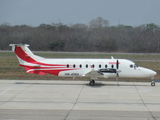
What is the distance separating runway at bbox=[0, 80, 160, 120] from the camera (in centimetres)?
1341

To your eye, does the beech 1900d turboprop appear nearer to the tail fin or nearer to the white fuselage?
the white fuselage

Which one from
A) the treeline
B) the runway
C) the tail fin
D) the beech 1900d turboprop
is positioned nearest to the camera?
the runway

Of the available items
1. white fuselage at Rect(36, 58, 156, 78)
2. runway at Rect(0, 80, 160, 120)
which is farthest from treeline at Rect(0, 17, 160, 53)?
runway at Rect(0, 80, 160, 120)

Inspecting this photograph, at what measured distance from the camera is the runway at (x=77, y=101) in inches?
528

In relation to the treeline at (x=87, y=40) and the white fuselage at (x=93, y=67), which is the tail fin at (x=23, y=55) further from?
the treeline at (x=87, y=40)

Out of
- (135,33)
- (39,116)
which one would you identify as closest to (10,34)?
(135,33)

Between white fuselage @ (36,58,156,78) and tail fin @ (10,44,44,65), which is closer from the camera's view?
white fuselage @ (36,58,156,78)

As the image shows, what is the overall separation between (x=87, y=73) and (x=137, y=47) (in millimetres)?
42250

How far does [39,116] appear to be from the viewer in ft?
43.1

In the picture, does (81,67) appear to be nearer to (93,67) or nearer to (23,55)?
(93,67)

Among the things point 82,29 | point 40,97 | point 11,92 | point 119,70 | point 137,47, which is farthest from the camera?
point 82,29

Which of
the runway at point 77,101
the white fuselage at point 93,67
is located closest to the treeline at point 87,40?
the white fuselage at point 93,67

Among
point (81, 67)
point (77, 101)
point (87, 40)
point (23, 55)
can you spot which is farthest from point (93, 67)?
point (87, 40)

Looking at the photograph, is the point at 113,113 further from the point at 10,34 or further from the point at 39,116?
the point at 10,34
